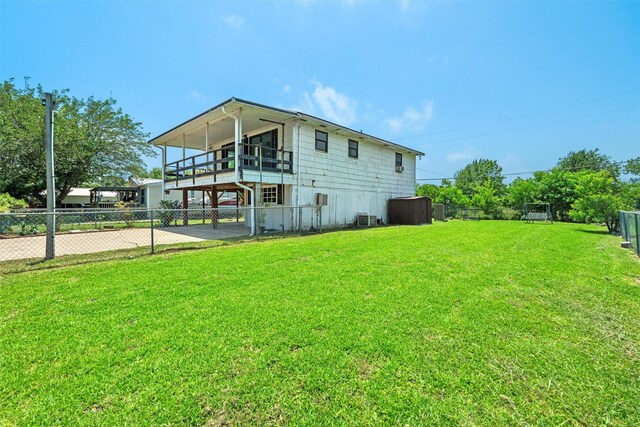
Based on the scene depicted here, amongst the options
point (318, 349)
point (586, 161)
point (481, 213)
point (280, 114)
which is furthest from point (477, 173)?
point (318, 349)

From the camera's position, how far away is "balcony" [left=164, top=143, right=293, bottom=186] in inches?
422

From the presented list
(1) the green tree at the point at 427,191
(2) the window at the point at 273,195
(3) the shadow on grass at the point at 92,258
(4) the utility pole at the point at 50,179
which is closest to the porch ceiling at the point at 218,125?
(2) the window at the point at 273,195

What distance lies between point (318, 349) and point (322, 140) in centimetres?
1186

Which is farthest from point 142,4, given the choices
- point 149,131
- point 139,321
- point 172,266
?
point 149,131

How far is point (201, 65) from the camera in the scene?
13.0 m

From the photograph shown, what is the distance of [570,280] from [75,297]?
7823 mm

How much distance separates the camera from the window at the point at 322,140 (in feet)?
43.0

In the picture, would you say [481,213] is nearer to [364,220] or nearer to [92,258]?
[364,220]

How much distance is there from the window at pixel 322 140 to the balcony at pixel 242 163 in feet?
5.65

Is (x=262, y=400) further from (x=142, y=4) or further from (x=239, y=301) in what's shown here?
(x=142, y=4)

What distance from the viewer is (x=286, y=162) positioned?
11.8m

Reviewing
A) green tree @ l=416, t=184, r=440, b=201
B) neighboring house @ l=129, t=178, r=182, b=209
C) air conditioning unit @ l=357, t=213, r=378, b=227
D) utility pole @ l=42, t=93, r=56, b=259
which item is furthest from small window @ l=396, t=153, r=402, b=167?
neighboring house @ l=129, t=178, r=182, b=209

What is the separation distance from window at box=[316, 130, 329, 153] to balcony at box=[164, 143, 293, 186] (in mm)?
1721

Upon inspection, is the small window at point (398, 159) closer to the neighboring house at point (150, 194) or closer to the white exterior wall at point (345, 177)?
the white exterior wall at point (345, 177)
